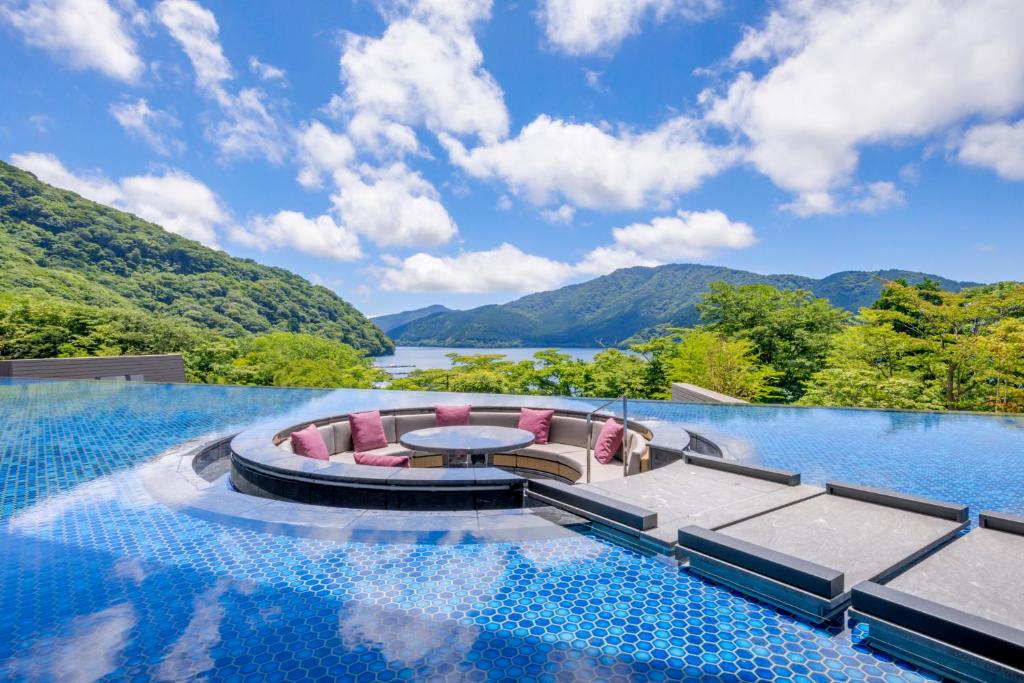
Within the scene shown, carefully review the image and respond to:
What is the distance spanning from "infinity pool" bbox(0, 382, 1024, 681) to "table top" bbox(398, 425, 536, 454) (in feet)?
6.28

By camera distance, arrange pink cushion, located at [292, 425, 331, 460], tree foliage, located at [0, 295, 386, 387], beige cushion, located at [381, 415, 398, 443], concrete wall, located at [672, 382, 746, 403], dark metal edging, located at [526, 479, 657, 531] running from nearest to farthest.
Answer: dark metal edging, located at [526, 479, 657, 531] < pink cushion, located at [292, 425, 331, 460] < beige cushion, located at [381, 415, 398, 443] < concrete wall, located at [672, 382, 746, 403] < tree foliage, located at [0, 295, 386, 387]

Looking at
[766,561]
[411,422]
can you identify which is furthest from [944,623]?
[411,422]

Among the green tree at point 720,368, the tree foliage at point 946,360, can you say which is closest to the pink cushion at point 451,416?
the tree foliage at point 946,360

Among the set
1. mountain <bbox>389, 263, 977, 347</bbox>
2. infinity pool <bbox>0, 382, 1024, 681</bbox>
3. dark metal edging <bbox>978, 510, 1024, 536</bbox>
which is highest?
mountain <bbox>389, 263, 977, 347</bbox>

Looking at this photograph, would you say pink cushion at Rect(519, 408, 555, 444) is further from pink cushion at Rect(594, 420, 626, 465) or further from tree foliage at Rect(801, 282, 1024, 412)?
tree foliage at Rect(801, 282, 1024, 412)

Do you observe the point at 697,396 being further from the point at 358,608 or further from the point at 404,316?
the point at 404,316

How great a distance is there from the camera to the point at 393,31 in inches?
457

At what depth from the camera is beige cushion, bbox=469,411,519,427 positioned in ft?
22.9

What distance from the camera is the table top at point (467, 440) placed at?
197 inches

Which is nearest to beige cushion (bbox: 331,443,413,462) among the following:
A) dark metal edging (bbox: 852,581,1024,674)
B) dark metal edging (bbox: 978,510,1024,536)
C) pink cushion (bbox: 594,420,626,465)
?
pink cushion (bbox: 594,420,626,465)

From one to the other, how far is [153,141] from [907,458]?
33.8m

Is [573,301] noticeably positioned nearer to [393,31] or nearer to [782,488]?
[393,31]

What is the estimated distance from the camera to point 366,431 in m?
6.32

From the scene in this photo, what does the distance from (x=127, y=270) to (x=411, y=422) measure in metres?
42.7
